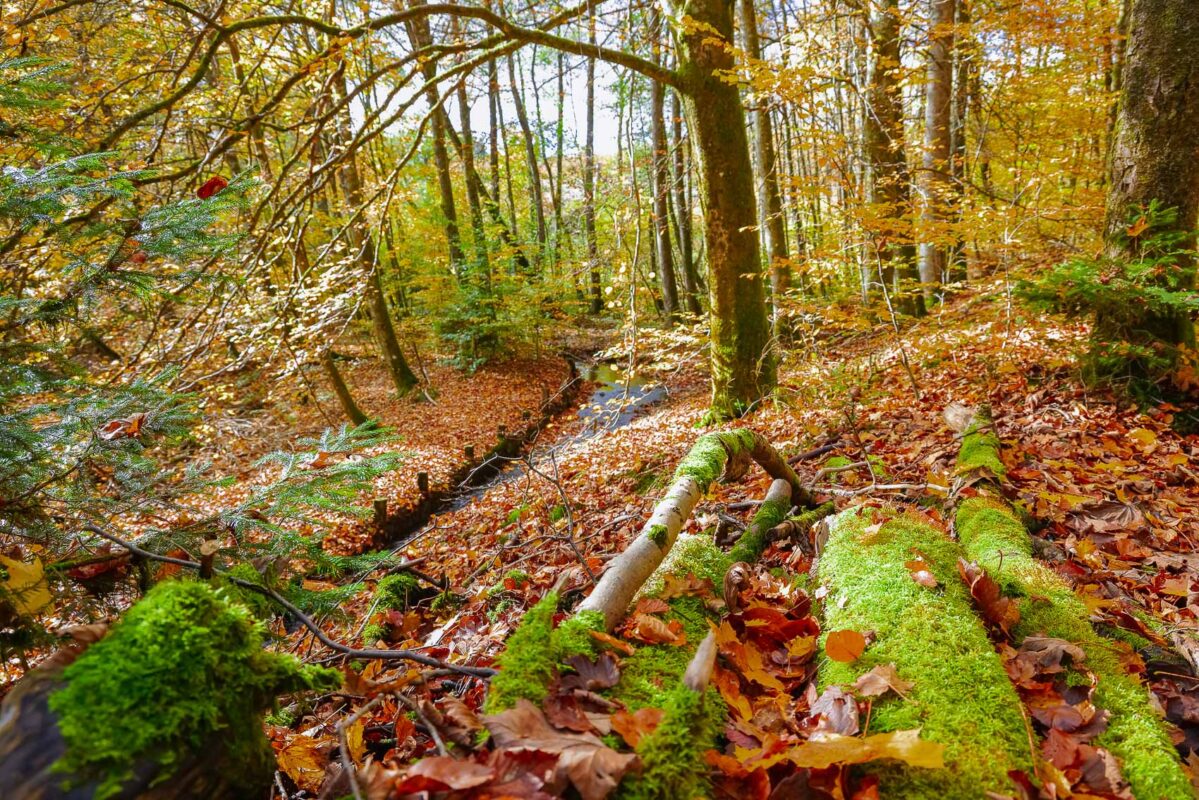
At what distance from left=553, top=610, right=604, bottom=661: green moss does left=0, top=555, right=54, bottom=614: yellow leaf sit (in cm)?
172

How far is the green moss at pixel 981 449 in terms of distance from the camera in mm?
3359

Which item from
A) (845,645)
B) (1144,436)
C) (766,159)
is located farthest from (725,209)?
(845,645)

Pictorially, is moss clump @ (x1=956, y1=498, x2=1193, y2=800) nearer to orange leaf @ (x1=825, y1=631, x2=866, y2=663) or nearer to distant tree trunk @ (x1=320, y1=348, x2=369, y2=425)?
orange leaf @ (x1=825, y1=631, x2=866, y2=663)

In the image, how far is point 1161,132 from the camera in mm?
4148

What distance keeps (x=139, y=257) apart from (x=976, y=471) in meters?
4.53

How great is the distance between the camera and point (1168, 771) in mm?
1412

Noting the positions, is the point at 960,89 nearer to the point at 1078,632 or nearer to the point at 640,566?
the point at 1078,632

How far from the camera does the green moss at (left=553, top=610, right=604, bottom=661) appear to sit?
1.63 metres

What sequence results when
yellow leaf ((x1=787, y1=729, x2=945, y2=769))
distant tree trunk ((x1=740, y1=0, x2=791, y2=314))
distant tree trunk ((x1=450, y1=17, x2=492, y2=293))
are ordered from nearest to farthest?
yellow leaf ((x1=787, y1=729, x2=945, y2=769)) < distant tree trunk ((x1=740, y1=0, x2=791, y2=314)) < distant tree trunk ((x1=450, y1=17, x2=492, y2=293))

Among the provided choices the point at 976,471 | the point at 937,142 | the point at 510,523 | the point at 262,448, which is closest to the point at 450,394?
the point at 262,448

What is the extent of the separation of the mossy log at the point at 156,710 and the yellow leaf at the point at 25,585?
3.86 feet

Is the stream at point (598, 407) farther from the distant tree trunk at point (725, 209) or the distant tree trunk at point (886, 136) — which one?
the distant tree trunk at point (886, 136)

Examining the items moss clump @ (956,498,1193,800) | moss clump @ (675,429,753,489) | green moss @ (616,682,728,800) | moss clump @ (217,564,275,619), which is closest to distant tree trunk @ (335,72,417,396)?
moss clump @ (675,429,753,489)

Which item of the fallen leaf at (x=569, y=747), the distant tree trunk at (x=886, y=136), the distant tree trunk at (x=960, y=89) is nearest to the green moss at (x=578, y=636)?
the fallen leaf at (x=569, y=747)
